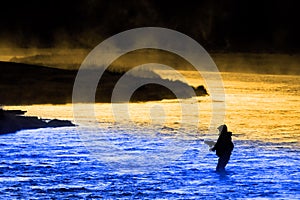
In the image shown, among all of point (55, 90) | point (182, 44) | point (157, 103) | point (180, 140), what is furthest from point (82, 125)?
point (182, 44)

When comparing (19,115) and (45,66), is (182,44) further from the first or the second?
(19,115)

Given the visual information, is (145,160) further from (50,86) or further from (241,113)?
(50,86)

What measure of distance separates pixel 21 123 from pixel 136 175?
1297 centimetres

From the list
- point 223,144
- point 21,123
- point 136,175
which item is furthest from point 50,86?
point 223,144

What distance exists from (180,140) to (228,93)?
109 ft

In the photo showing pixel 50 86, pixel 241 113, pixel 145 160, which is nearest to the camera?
pixel 145 160

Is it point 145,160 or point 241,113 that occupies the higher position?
point 241,113

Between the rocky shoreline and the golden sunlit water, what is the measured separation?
2.99 m

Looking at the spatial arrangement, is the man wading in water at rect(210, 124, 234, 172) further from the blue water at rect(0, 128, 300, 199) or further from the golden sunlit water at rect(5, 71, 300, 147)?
the golden sunlit water at rect(5, 71, 300, 147)

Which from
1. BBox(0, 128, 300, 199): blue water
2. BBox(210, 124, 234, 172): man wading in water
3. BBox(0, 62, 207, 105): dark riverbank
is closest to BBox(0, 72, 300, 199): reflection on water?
BBox(0, 128, 300, 199): blue water

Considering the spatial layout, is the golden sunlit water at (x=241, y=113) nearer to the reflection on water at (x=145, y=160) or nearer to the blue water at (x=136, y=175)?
the reflection on water at (x=145, y=160)

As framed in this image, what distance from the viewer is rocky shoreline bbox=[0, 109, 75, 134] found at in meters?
40.0

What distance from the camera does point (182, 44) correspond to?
8044 cm

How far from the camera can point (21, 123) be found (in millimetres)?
41500
